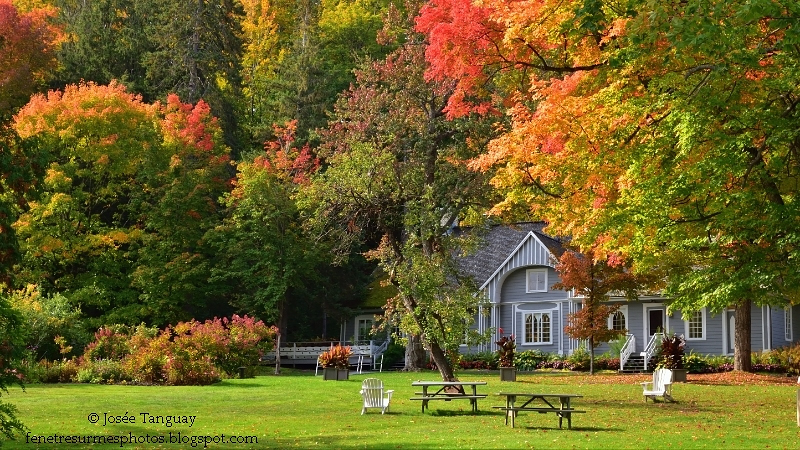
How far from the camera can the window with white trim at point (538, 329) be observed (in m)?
42.7

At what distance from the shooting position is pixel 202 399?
2106cm

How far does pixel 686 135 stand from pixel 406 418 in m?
7.98

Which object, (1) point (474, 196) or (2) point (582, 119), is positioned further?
(1) point (474, 196)

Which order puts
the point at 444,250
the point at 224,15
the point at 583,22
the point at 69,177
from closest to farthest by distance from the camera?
the point at 583,22 < the point at 444,250 < the point at 69,177 < the point at 224,15

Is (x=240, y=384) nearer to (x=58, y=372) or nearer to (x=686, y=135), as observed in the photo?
(x=58, y=372)

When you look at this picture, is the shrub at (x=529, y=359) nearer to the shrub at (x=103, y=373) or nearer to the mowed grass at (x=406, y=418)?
the mowed grass at (x=406, y=418)

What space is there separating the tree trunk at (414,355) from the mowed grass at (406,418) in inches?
451

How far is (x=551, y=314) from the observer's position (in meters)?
42.4

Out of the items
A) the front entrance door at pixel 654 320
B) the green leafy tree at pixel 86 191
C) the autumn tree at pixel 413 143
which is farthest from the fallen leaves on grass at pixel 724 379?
the green leafy tree at pixel 86 191

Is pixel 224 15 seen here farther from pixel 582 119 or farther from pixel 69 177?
pixel 582 119

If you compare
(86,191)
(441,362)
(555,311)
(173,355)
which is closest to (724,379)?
(441,362)

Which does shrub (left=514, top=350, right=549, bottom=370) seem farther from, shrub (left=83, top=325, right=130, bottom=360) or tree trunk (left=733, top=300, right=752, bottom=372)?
shrub (left=83, top=325, right=130, bottom=360)

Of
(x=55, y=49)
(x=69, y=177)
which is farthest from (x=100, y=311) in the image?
(x=55, y=49)

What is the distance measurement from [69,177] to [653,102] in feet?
96.4
